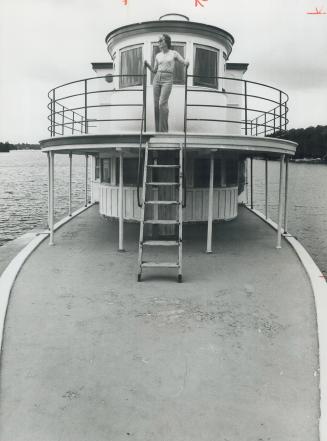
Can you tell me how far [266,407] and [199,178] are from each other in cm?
967

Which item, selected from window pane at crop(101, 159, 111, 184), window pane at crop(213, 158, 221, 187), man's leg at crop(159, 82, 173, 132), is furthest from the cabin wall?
window pane at crop(101, 159, 111, 184)

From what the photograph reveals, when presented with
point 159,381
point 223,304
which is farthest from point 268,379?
point 223,304

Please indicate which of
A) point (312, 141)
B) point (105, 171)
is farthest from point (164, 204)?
point (312, 141)

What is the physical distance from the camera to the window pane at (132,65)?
11625mm

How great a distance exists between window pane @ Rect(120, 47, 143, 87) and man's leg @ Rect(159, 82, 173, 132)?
2256mm

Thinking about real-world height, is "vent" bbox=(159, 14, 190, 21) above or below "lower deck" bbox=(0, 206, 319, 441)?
above

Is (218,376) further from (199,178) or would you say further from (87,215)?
(87,215)

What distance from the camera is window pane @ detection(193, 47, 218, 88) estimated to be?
1156cm

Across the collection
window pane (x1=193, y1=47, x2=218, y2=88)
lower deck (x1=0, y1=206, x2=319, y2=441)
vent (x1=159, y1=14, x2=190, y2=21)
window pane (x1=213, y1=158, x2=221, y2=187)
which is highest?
vent (x1=159, y1=14, x2=190, y2=21)

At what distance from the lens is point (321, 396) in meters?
5.11

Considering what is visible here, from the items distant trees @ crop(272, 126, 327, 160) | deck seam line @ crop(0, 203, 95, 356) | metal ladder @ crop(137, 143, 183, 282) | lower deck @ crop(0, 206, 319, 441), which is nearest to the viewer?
lower deck @ crop(0, 206, 319, 441)

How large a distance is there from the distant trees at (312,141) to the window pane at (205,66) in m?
120

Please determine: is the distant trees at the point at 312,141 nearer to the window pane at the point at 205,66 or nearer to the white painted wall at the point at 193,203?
the white painted wall at the point at 193,203

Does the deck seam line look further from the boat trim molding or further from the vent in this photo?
the vent
